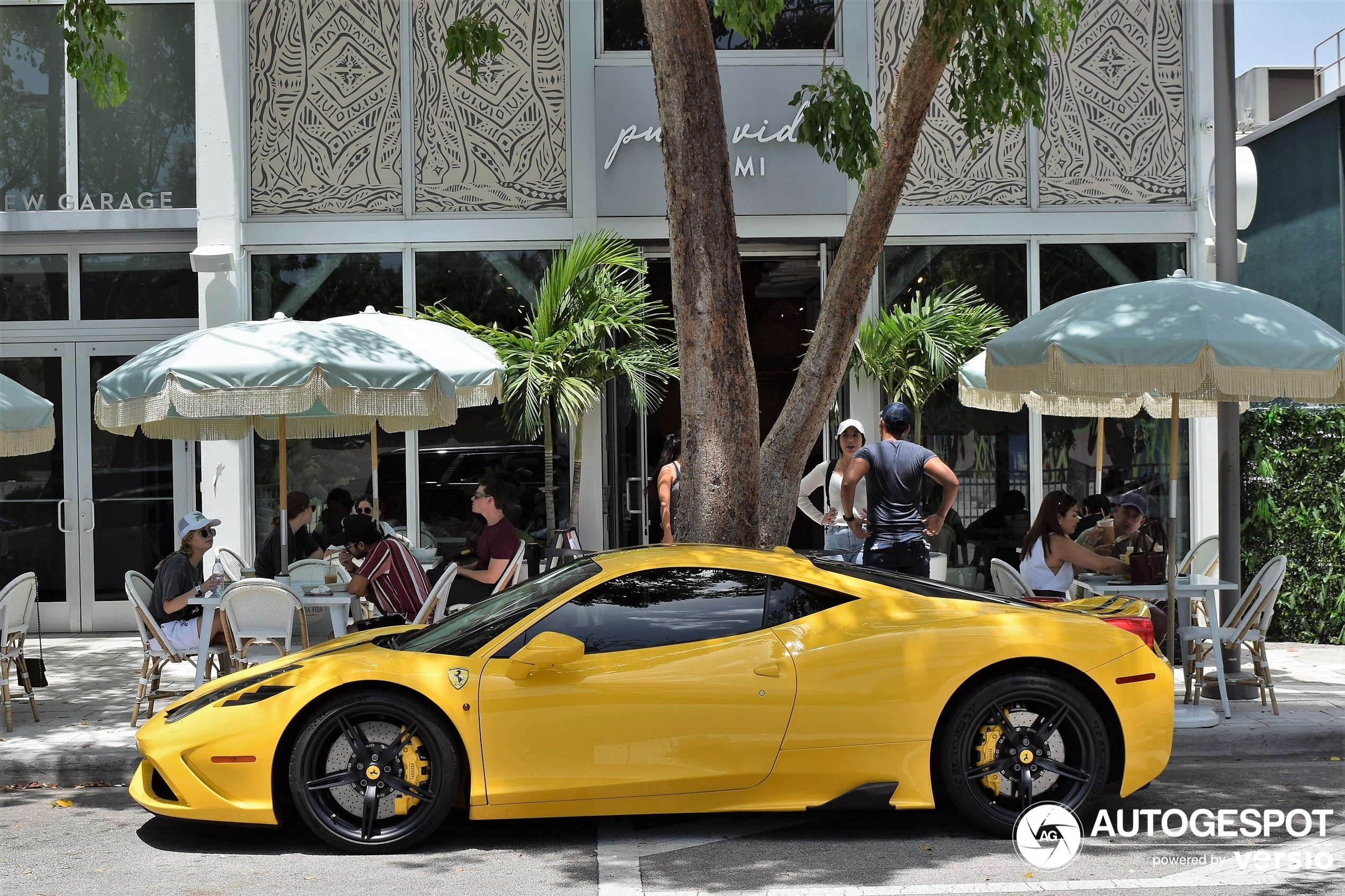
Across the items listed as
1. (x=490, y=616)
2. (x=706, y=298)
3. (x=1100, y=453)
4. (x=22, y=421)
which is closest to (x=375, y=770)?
(x=490, y=616)

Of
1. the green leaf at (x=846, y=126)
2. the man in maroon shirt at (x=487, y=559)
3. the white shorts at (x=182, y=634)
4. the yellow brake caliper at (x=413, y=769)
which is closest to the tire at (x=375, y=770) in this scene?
the yellow brake caliper at (x=413, y=769)

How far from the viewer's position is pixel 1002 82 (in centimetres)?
750

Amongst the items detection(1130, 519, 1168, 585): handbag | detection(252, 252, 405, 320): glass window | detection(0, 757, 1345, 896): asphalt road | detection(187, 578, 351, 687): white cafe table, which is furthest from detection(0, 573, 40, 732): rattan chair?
detection(1130, 519, 1168, 585): handbag

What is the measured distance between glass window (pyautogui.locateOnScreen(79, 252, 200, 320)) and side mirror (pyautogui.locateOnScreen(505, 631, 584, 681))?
804 centimetres

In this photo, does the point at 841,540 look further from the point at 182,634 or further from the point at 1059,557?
the point at 182,634

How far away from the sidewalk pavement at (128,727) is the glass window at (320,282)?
365cm

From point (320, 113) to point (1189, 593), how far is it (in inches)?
346

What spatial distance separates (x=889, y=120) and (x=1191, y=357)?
96.1 inches

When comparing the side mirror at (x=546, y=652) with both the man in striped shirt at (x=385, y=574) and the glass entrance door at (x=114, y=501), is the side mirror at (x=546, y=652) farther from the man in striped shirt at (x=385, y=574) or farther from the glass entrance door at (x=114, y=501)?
the glass entrance door at (x=114, y=501)

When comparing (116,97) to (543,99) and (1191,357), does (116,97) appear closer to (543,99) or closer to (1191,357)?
(543,99)

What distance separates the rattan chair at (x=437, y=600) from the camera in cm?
773

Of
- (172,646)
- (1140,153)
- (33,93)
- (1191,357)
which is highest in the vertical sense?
(33,93)

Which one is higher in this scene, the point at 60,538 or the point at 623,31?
the point at 623,31

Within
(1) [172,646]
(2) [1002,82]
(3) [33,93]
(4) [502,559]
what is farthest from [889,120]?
(3) [33,93]
